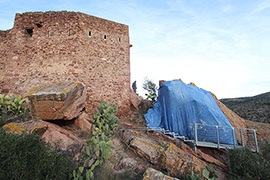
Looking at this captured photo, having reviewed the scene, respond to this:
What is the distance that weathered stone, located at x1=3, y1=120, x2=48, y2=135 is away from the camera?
145 inches

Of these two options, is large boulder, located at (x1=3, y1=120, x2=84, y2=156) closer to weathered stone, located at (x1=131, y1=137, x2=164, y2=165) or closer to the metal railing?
weathered stone, located at (x1=131, y1=137, x2=164, y2=165)

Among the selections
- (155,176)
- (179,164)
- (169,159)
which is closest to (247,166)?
(179,164)

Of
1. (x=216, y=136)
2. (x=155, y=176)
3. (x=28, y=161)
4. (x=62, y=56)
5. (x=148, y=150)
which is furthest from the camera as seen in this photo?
(x=62, y=56)

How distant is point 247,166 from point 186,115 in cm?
240

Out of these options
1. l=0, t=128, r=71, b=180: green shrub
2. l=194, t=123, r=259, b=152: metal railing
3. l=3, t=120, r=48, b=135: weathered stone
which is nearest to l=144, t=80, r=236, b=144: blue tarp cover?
l=194, t=123, r=259, b=152: metal railing

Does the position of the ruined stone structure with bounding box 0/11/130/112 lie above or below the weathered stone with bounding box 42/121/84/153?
above

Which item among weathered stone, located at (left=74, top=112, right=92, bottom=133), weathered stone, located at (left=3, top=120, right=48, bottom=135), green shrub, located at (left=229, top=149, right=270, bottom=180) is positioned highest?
weathered stone, located at (left=3, top=120, right=48, bottom=135)

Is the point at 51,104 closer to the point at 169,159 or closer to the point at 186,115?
the point at 169,159

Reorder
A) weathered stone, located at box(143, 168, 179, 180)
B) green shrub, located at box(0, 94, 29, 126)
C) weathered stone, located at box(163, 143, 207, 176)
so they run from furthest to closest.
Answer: green shrub, located at box(0, 94, 29, 126)
weathered stone, located at box(163, 143, 207, 176)
weathered stone, located at box(143, 168, 179, 180)

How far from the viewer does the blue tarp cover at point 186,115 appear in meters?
5.43

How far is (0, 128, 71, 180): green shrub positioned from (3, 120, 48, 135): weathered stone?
905 millimetres

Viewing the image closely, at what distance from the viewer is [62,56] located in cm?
691

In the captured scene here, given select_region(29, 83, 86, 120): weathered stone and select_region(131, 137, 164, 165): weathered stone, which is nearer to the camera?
select_region(131, 137, 164, 165): weathered stone

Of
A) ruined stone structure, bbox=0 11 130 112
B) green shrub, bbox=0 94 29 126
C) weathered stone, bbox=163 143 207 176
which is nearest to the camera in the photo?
weathered stone, bbox=163 143 207 176
